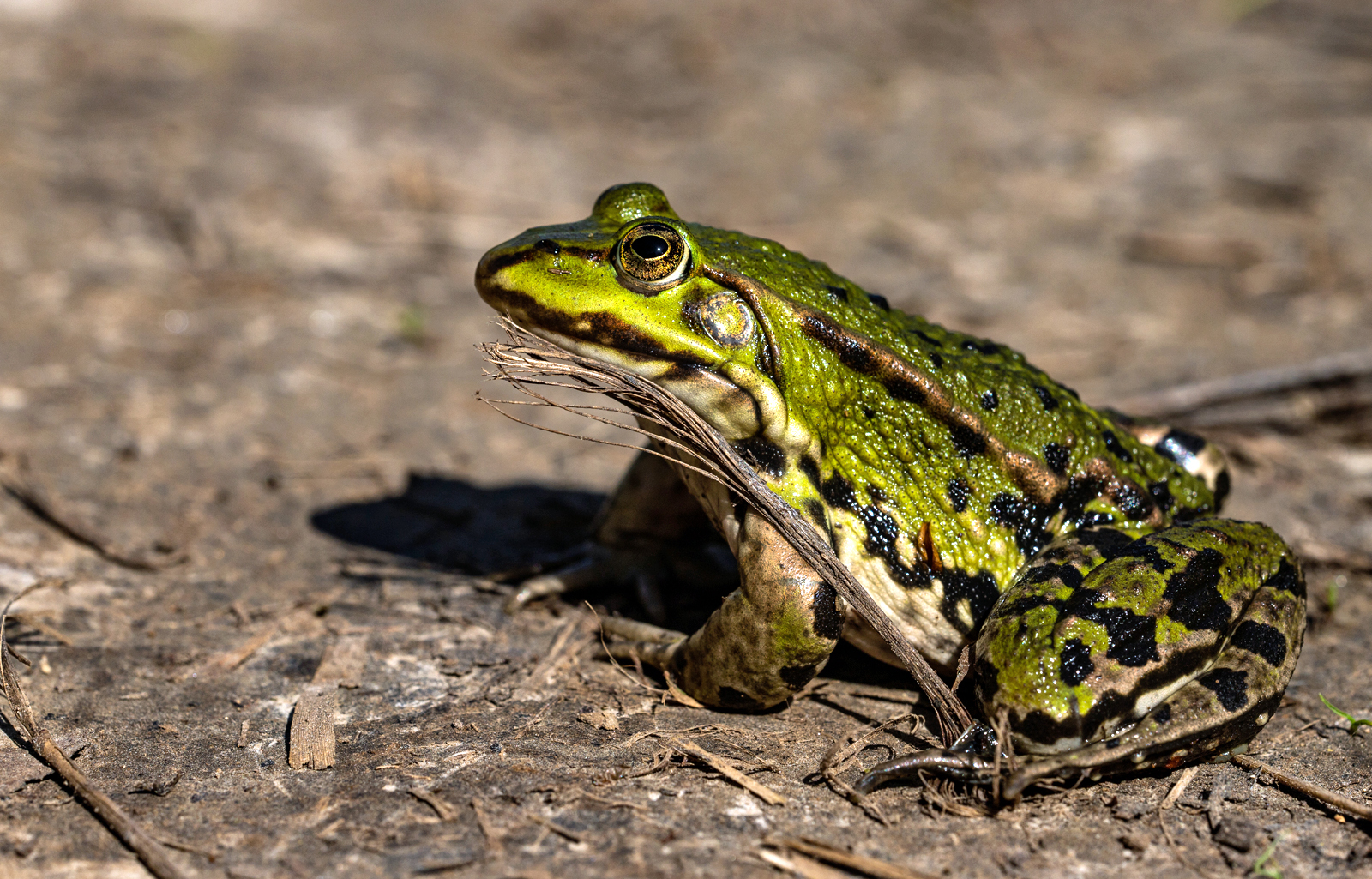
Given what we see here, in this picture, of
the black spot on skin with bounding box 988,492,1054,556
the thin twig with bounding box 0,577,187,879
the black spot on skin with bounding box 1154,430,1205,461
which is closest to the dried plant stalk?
the black spot on skin with bounding box 988,492,1054,556

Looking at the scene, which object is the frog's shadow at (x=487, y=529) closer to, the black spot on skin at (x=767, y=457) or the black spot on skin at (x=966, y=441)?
the black spot on skin at (x=767, y=457)

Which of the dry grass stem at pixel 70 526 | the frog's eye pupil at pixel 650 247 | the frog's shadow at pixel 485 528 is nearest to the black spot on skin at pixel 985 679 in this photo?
the frog's shadow at pixel 485 528

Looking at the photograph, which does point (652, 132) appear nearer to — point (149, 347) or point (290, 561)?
point (149, 347)

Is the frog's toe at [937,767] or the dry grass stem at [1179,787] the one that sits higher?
the dry grass stem at [1179,787]

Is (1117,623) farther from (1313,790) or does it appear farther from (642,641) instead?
(642,641)

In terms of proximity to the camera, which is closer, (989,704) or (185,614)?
(989,704)

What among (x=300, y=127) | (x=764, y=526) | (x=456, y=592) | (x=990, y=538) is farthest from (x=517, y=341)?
(x=300, y=127)

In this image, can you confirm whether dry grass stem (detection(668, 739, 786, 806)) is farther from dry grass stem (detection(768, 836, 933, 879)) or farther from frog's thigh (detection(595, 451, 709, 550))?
frog's thigh (detection(595, 451, 709, 550))
